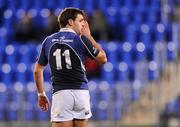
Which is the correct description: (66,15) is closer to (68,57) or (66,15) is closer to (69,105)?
(68,57)

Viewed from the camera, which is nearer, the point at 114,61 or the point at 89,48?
the point at 89,48

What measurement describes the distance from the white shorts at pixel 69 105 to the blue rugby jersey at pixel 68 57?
0.07 meters

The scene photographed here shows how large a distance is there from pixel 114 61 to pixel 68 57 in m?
9.61

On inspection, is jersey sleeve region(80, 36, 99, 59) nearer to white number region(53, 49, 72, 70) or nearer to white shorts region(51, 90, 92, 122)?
white number region(53, 49, 72, 70)

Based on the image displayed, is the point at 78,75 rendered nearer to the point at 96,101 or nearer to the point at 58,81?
the point at 58,81

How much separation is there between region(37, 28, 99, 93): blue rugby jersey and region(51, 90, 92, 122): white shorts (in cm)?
7

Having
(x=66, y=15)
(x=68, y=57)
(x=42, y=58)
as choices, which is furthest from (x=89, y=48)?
(x=42, y=58)

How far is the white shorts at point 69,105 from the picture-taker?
7691 millimetres

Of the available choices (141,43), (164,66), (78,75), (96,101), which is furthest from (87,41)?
(141,43)

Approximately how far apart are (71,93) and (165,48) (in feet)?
27.6

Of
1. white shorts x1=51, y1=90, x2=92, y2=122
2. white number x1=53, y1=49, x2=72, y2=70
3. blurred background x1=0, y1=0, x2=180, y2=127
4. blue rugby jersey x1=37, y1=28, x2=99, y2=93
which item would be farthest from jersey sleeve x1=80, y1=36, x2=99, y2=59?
blurred background x1=0, y1=0, x2=180, y2=127

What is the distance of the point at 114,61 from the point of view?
17.3m

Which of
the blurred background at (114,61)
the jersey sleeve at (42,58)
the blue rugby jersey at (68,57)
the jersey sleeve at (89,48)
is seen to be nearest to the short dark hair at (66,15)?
the blue rugby jersey at (68,57)

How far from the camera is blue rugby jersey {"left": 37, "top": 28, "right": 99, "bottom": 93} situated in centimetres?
771
